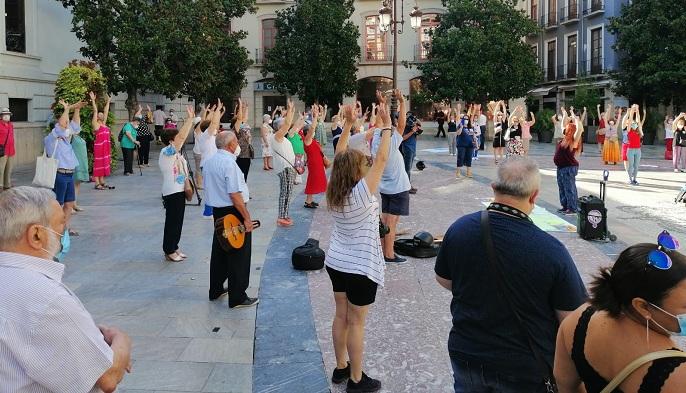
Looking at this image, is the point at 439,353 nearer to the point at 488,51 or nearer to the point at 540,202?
the point at 540,202

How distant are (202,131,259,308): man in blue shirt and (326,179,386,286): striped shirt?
194cm

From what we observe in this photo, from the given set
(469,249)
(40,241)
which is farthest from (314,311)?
(40,241)

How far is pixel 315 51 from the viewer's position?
1411 inches

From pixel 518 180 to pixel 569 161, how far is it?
8.47 m

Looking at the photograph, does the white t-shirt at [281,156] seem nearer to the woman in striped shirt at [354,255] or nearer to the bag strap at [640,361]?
the woman in striped shirt at [354,255]

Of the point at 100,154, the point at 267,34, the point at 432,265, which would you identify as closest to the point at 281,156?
the point at 432,265

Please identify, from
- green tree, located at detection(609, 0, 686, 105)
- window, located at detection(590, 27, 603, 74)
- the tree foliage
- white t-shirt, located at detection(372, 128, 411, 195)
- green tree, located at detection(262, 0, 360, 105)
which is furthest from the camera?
window, located at detection(590, 27, 603, 74)

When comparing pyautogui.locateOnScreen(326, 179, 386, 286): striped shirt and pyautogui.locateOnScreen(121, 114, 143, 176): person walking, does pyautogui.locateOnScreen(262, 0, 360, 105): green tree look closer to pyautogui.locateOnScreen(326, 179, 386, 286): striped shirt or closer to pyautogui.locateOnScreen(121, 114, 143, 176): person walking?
pyautogui.locateOnScreen(121, 114, 143, 176): person walking

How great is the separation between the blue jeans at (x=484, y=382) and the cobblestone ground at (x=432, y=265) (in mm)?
1640

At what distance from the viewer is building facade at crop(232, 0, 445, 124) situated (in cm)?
4272

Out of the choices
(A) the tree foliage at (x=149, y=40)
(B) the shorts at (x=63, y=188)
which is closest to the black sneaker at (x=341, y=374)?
(B) the shorts at (x=63, y=188)

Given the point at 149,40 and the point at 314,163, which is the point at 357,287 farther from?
the point at 149,40

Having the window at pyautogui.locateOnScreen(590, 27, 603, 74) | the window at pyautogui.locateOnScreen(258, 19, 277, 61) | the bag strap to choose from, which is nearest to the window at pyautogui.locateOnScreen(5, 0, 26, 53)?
the bag strap

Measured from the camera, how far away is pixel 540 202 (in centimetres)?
1243
